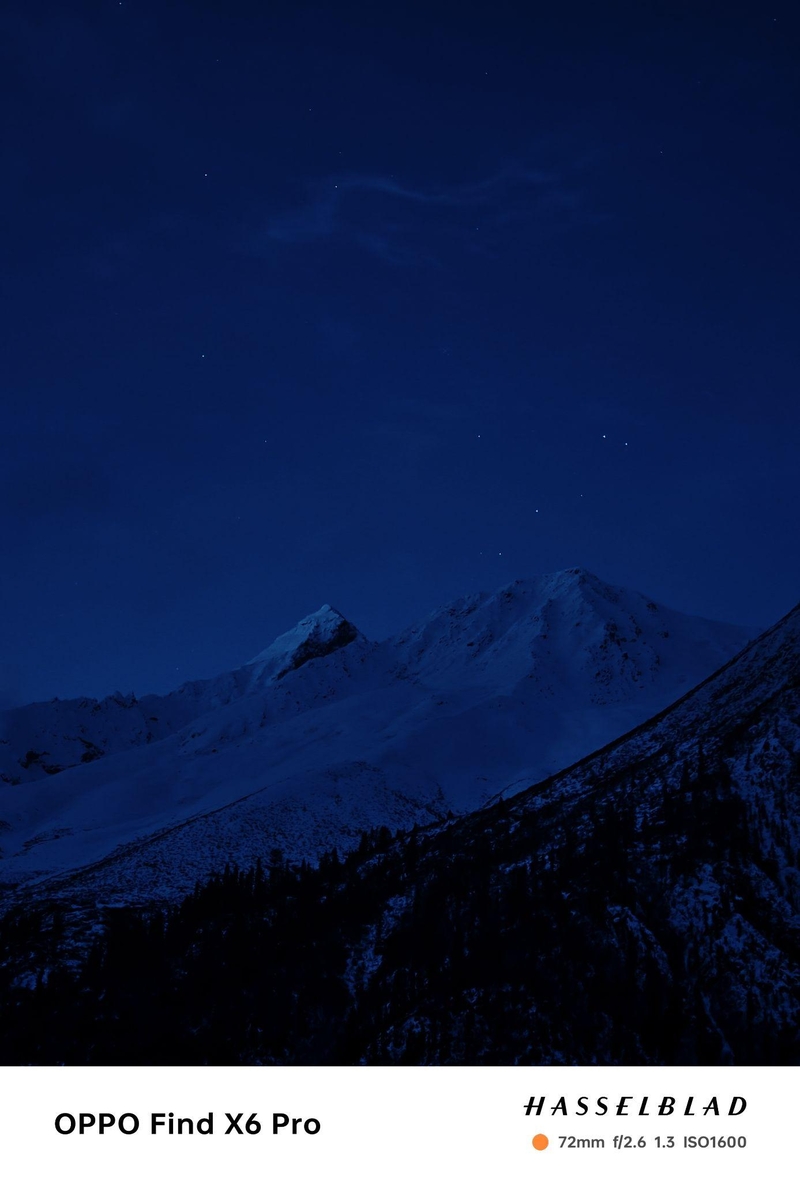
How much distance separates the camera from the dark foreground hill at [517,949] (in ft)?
145

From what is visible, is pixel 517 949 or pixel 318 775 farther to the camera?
pixel 318 775

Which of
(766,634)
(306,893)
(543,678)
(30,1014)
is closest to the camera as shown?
(30,1014)

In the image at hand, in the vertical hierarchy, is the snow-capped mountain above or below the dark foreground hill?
above

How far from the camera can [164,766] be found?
567 ft

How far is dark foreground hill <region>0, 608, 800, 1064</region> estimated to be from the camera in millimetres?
44312

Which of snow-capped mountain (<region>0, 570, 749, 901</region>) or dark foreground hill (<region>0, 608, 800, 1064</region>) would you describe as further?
snow-capped mountain (<region>0, 570, 749, 901</region>)

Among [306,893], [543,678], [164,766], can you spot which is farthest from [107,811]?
[543,678]

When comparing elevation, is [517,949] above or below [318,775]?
below

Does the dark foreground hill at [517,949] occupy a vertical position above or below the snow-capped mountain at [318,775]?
below

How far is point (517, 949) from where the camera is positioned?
5222 centimetres

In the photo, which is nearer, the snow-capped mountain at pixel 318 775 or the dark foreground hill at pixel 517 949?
the dark foreground hill at pixel 517 949
